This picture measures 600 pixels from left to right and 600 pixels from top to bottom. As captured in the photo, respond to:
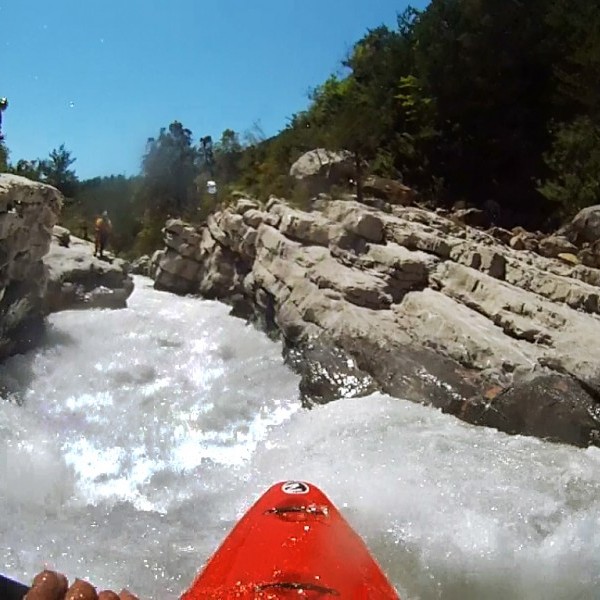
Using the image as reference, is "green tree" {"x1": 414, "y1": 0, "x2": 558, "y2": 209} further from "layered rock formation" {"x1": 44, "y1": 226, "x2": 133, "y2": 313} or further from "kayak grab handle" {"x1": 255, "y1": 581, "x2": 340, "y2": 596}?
"kayak grab handle" {"x1": 255, "y1": 581, "x2": 340, "y2": 596}

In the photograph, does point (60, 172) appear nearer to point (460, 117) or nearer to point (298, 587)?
point (460, 117)

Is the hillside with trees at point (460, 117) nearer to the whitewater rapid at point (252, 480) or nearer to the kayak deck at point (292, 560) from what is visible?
the whitewater rapid at point (252, 480)

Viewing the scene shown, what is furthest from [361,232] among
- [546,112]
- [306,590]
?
[546,112]

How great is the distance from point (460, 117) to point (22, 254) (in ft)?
31.2

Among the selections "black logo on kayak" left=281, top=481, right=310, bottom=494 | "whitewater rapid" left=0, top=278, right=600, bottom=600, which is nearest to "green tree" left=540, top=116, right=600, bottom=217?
"whitewater rapid" left=0, top=278, right=600, bottom=600

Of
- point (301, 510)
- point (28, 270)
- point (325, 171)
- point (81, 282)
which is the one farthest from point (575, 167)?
point (301, 510)

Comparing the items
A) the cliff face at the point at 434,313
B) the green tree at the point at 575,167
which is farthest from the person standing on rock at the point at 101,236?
the green tree at the point at 575,167

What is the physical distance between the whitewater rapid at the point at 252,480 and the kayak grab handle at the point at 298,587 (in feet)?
4.12

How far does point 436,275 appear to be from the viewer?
718cm

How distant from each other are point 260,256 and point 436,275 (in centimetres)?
324

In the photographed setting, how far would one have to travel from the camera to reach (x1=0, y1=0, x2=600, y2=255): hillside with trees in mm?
11680

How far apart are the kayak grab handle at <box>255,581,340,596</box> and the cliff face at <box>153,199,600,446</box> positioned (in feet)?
11.3

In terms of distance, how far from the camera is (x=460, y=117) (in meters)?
13.6

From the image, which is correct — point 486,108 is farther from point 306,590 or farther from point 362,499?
point 306,590
